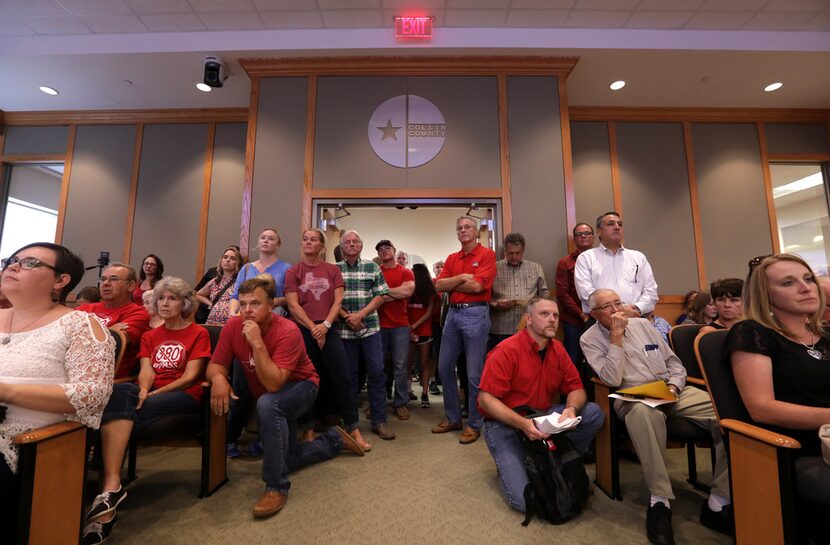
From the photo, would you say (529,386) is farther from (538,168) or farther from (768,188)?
(768,188)

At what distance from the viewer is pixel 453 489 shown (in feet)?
6.39

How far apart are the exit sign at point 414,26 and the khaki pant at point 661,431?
3612 mm

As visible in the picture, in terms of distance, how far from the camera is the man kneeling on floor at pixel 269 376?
5.88 ft

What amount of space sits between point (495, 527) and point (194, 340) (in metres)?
1.83

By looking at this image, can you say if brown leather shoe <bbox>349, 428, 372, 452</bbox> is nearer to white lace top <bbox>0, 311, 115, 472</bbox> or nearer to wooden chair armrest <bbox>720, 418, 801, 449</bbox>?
white lace top <bbox>0, 311, 115, 472</bbox>

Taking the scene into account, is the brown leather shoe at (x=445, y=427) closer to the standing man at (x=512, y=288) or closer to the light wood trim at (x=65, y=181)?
the standing man at (x=512, y=288)

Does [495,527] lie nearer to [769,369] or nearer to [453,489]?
[453,489]

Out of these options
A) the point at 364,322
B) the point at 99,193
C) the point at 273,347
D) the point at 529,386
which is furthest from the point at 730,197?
the point at 99,193

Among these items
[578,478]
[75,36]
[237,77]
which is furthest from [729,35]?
[75,36]

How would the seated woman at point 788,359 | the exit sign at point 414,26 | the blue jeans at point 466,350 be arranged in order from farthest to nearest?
the exit sign at point 414,26 < the blue jeans at point 466,350 < the seated woman at point 788,359

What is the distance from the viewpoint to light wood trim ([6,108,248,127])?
15.8 feet

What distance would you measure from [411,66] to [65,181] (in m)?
4.83

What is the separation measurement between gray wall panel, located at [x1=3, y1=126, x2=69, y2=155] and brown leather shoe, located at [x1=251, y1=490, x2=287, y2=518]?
5842mm

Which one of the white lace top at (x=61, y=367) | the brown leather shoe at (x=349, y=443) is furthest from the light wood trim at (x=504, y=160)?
the white lace top at (x=61, y=367)
